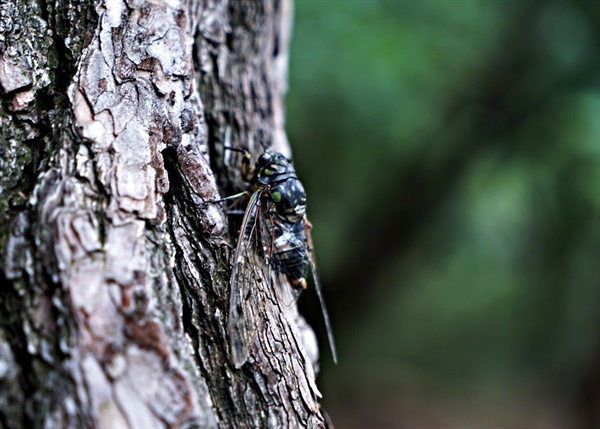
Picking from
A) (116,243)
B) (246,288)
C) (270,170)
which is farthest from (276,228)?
(116,243)

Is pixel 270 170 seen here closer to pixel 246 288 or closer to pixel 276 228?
pixel 276 228

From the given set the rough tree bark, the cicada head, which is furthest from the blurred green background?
A: the rough tree bark

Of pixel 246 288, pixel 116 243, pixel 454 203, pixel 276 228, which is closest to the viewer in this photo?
pixel 116 243

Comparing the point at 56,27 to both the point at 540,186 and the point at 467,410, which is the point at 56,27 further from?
the point at 467,410

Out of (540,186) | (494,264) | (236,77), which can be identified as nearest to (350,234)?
(494,264)

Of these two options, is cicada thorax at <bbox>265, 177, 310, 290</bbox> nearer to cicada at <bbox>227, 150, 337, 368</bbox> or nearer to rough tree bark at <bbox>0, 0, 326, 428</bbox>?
cicada at <bbox>227, 150, 337, 368</bbox>
